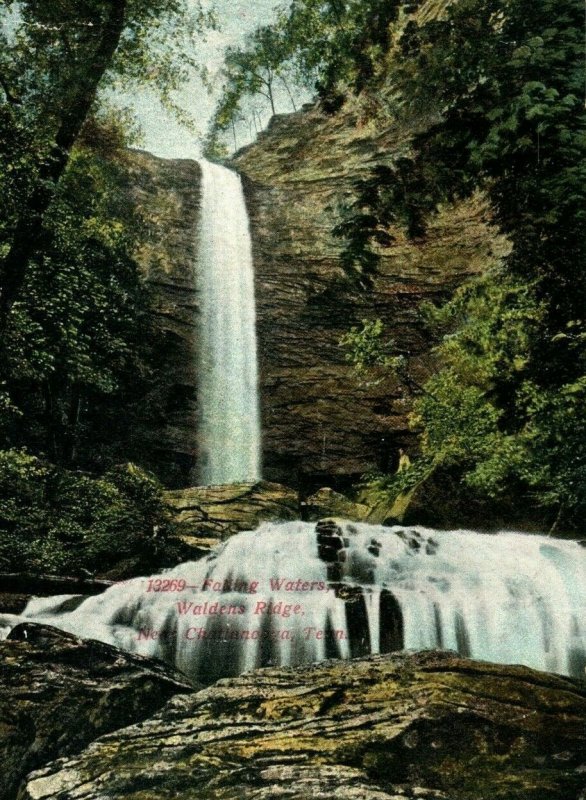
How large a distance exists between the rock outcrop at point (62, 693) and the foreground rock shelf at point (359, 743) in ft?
0.75

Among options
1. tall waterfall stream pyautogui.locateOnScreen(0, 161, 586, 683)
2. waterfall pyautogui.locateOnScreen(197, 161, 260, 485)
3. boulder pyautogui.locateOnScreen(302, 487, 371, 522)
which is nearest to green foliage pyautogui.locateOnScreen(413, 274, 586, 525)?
tall waterfall stream pyautogui.locateOnScreen(0, 161, 586, 683)

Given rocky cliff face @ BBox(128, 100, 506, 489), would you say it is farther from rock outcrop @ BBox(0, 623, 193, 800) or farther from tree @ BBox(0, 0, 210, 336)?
rock outcrop @ BBox(0, 623, 193, 800)

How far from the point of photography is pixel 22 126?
18.0 feet

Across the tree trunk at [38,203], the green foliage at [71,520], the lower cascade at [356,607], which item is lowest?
the lower cascade at [356,607]

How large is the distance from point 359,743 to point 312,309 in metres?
11.8

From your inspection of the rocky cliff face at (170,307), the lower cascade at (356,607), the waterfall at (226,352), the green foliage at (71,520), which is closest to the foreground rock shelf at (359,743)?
the lower cascade at (356,607)

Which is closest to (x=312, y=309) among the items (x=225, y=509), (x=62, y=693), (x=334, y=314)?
(x=334, y=314)

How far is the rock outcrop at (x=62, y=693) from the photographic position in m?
3.01

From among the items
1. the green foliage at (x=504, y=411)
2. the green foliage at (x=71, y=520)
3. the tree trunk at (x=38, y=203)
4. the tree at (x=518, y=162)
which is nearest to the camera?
the tree at (x=518, y=162)

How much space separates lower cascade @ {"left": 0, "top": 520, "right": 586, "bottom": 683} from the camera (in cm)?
493

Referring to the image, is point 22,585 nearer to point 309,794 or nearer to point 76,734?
point 76,734

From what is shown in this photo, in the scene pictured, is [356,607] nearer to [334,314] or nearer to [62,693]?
[62,693]

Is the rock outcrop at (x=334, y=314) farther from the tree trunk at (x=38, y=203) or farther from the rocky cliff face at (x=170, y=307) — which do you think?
the tree trunk at (x=38, y=203)

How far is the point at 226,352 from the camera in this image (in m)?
13.9
